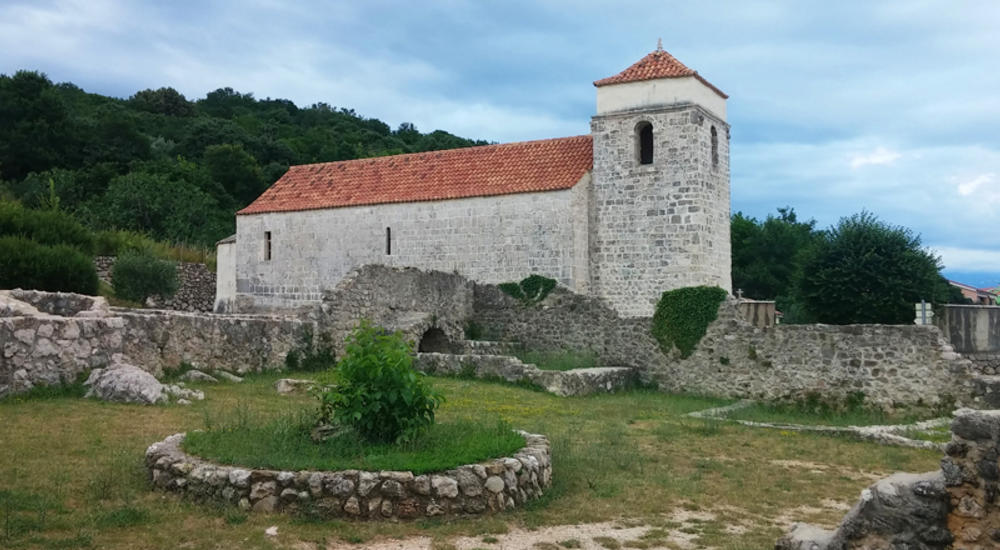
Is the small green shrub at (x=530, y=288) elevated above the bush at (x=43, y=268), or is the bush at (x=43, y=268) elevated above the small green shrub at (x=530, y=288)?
the bush at (x=43, y=268)

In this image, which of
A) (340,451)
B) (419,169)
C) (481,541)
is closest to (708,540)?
(481,541)

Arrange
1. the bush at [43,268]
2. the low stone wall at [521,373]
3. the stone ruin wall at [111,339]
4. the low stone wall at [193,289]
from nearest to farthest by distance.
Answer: the stone ruin wall at [111,339]
the low stone wall at [521,373]
the bush at [43,268]
the low stone wall at [193,289]

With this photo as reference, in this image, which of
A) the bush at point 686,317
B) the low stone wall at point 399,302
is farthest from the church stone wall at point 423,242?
the bush at point 686,317

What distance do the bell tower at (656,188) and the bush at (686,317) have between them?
1336 mm

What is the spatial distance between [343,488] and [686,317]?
50.9 feet

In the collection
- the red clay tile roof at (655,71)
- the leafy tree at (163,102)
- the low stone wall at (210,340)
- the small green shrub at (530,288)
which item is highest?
the leafy tree at (163,102)

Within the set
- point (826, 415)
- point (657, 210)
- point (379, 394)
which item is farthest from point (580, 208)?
point (379, 394)

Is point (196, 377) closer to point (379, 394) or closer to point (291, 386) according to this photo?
point (291, 386)

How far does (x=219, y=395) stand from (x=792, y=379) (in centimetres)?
1246

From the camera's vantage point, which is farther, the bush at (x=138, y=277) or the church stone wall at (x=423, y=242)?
the bush at (x=138, y=277)

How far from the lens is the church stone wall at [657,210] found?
23688 mm

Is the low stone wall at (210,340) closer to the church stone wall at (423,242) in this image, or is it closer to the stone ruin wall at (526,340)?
the stone ruin wall at (526,340)

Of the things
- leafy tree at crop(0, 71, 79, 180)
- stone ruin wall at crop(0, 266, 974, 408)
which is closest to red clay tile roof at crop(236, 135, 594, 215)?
stone ruin wall at crop(0, 266, 974, 408)

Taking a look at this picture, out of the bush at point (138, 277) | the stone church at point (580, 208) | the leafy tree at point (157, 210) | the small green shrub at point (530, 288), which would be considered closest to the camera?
the stone church at point (580, 208)
